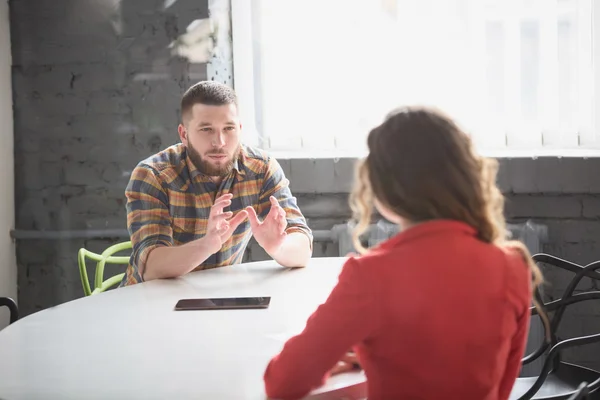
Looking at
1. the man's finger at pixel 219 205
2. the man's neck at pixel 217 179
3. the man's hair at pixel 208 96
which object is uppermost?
the man's hair at pixel 208 96

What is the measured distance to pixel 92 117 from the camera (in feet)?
11.4

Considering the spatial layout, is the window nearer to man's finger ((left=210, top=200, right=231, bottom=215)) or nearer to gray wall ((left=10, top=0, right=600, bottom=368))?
gray wall ((left=10, top=0, right=600, bottom=368))

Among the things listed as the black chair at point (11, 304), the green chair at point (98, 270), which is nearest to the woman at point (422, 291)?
the black chair at point (11, 304)

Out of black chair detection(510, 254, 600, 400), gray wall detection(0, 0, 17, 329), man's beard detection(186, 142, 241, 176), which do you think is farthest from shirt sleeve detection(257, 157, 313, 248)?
gray wall detection(0, 0, 17, 329)

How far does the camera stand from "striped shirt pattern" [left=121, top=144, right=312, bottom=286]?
2352mm

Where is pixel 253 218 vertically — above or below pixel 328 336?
above

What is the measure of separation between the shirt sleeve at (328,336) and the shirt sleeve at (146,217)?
3.73ft

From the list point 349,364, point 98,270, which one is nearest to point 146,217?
point 98,270

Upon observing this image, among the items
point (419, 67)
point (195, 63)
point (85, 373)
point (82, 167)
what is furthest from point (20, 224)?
point (85, 373)

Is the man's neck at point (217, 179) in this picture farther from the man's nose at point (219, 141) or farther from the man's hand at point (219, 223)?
→ the man's hand at point (219, 223)

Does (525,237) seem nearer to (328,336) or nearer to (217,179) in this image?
(217,179)

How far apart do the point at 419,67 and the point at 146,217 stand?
145 centimetres

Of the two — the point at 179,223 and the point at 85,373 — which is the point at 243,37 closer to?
the point at 179,223

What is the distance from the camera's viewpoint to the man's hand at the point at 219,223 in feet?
6.99
